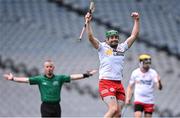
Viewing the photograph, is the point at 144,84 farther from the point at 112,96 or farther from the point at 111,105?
the point at 111,105

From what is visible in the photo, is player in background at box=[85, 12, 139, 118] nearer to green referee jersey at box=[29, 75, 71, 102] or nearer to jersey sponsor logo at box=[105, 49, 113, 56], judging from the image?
jersey sponsor logo at box=[105, 49, 113, 56]

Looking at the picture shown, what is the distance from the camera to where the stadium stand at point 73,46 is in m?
18.7

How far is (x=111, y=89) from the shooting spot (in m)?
10.3

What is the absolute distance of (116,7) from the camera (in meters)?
20.6

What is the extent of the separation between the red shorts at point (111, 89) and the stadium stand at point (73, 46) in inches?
311

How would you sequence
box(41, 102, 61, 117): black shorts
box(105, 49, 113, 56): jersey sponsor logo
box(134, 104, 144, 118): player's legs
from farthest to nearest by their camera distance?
box(134, 104, 144, 118): player's legs, box(41, 102, 61, 117): black shorts, box(105, 49, 113, 56): jersey sponsor logo

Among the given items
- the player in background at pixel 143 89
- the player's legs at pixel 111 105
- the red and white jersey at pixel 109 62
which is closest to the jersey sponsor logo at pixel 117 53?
the red and white jersey at pixel 109 62

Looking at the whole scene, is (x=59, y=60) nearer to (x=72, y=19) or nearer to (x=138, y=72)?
(x=72, y=19)

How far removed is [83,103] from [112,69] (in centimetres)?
831

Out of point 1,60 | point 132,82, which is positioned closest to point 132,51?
point 1,60

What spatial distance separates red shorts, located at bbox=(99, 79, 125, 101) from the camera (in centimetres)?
1032

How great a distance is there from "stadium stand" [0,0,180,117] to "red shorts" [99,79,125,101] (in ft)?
25.9

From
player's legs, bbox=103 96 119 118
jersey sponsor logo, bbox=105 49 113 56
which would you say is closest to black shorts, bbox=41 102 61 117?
player's legs, bbox=103 96 119 118

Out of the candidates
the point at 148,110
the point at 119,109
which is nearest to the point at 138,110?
the point at 148,110
